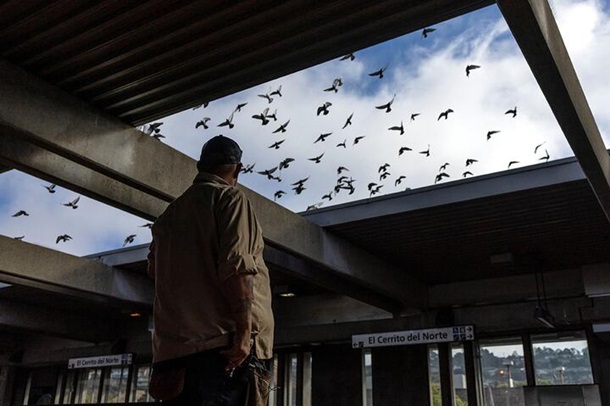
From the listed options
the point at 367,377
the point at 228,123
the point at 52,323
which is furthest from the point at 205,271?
the point at 52,323

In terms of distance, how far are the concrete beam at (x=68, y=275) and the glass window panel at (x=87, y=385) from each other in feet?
22.8

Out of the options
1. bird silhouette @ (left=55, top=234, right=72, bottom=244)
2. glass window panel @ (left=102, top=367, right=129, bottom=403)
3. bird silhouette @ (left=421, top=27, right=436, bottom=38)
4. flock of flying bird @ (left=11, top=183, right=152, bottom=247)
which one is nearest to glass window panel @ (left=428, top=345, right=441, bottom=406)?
flock of flying bird @ (left=11, top=183, right=152, bottom=247)

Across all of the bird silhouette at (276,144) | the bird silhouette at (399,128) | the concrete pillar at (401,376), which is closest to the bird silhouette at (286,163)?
the bird silhouette at (276,144)

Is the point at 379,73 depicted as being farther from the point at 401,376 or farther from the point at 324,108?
the point at 401,376

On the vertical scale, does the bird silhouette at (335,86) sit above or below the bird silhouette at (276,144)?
above

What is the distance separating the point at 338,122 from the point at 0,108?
3731 millimetres

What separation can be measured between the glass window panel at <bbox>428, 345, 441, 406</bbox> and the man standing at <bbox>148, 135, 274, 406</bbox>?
33.9ft

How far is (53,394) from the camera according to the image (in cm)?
1716

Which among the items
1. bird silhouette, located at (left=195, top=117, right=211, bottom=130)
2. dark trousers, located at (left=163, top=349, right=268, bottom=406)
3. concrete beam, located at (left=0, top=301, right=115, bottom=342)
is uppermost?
bird silhouette, located at (left=195, top=117, right=211, bottom=130)

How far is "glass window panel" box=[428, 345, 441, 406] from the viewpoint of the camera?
11289 millimetres

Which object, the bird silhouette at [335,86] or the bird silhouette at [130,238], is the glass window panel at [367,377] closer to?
the bird silhouette at [130,238]

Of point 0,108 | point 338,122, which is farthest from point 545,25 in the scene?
point 0,108

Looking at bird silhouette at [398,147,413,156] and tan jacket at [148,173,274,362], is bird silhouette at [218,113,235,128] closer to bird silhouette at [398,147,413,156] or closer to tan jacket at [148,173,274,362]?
bird silhouette at [398,147,413,156]

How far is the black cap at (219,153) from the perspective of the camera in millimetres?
2145
